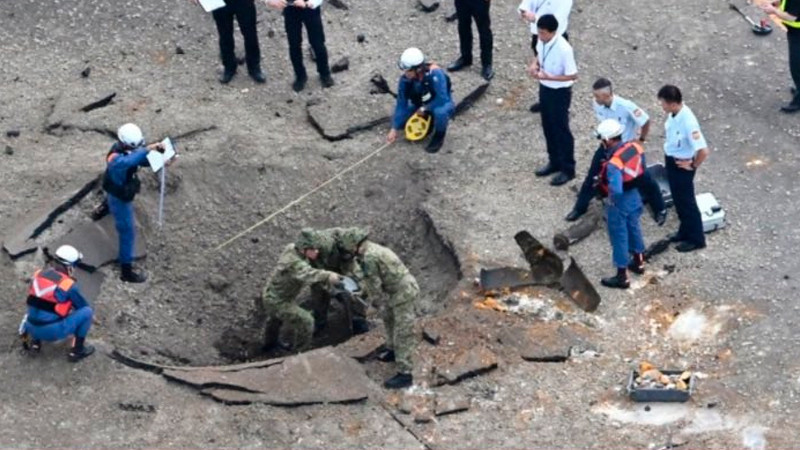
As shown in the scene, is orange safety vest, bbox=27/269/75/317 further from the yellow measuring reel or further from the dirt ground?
the yellow measuring reel

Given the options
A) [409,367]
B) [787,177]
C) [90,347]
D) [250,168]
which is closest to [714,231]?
[787,177]

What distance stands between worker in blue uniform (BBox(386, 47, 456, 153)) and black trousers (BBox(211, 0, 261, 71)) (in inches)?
91.3

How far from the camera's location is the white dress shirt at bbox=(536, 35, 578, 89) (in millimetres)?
17344

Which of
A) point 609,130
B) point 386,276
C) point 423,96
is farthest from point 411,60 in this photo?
point 386,276

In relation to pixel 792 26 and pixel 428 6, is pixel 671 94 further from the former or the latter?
pixel 428 6

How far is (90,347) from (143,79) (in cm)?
565

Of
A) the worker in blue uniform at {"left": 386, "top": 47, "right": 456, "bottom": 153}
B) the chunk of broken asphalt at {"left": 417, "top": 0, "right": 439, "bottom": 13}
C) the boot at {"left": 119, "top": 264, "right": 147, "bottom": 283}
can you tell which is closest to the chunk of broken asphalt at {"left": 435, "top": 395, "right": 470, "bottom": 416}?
the boot at {"left": 119, "top": 264, "right": 147, "bottom": 283}

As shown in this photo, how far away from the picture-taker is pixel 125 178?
1638 cm

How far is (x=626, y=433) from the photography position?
560 inches

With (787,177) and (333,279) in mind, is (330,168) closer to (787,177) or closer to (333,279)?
(333,279)

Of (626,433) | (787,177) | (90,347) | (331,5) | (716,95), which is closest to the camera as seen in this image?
(626,433)

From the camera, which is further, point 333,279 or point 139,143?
point 139,143

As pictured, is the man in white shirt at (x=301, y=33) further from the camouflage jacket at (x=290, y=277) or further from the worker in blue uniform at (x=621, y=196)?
the worker in blue uniform at (x=621, y=196)

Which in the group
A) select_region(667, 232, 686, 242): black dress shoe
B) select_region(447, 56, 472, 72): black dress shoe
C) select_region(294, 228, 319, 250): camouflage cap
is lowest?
select_region(667, 232, 686, 242): black dress shoe
